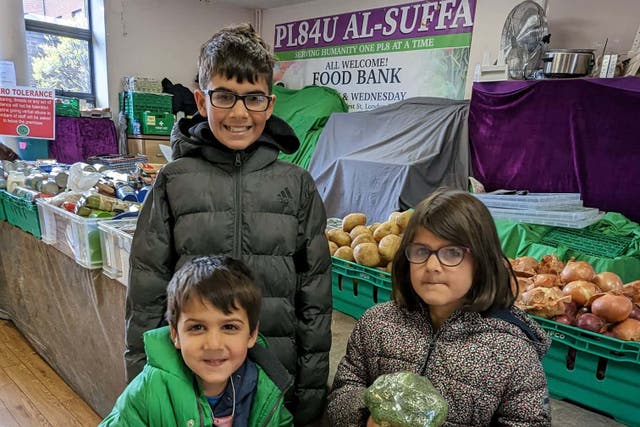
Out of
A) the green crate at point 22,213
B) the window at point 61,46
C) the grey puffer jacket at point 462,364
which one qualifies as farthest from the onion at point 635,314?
the window at point 61,46

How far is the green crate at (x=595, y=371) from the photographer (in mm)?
1185

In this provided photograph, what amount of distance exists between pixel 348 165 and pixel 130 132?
3.44 meters

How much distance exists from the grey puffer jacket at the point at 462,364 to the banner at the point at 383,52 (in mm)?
3833

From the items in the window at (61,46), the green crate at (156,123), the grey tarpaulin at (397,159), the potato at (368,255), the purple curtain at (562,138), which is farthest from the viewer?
the green crate at (156,123)

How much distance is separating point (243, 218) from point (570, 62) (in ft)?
10.6


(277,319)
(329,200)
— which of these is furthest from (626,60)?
(277,319)

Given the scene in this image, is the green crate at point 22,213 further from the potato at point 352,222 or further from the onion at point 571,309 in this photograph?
the onion at point 571,309

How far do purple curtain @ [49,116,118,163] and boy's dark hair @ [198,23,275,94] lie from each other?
16.8 feet

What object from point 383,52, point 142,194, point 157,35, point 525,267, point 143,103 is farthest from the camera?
point 157,35

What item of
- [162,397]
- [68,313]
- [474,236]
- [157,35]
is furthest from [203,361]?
[157,35]

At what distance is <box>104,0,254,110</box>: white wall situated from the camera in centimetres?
616

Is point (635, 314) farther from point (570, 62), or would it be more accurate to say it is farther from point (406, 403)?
point (570, 62)

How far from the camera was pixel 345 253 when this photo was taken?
1983mm

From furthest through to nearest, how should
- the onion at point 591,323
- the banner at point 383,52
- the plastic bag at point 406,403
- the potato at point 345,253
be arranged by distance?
1. the banner at point 383,52
2. the potato at point 345,253
3. the onion at point 591,323
4. the plastic bag at point 406,403
